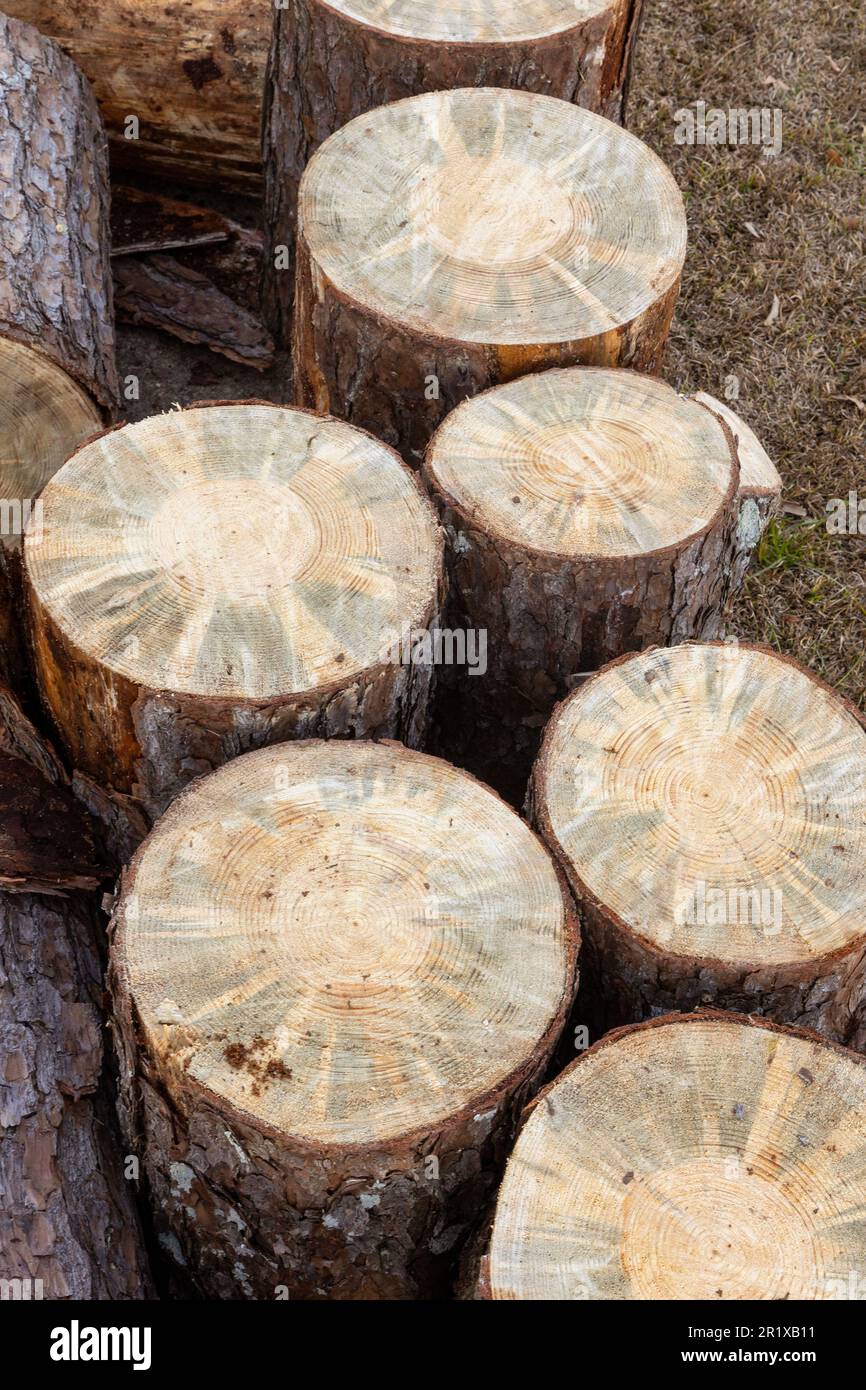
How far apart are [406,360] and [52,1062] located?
1.69 metres

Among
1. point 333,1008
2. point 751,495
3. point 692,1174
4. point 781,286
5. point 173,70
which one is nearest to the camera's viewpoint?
point 692,1174

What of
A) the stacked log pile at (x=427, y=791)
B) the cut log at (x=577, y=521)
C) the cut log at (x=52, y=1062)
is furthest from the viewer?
the cut log at (x=577, y=521)

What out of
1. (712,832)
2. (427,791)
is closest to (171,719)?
(427,791)

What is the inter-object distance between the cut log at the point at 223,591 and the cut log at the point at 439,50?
136 centimetres

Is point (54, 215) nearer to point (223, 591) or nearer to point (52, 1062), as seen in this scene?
point (223, 591)

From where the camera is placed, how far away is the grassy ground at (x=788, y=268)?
14.3ft

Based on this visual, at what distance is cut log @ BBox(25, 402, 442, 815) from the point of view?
265 cm

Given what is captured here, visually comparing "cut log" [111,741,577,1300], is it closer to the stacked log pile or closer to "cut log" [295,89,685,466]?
the stacked log pile

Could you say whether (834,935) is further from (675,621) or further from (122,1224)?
(122,1224)

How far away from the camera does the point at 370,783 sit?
2.56 m

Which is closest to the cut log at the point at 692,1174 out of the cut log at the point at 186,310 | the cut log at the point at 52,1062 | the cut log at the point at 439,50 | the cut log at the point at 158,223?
the cut log at the point at 52,1062

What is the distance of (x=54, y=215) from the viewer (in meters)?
3.91

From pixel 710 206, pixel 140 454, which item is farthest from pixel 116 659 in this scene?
pixel 710 206

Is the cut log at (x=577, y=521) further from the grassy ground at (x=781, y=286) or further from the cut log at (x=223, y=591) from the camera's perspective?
the grassy ground at (x=781, y=286)
